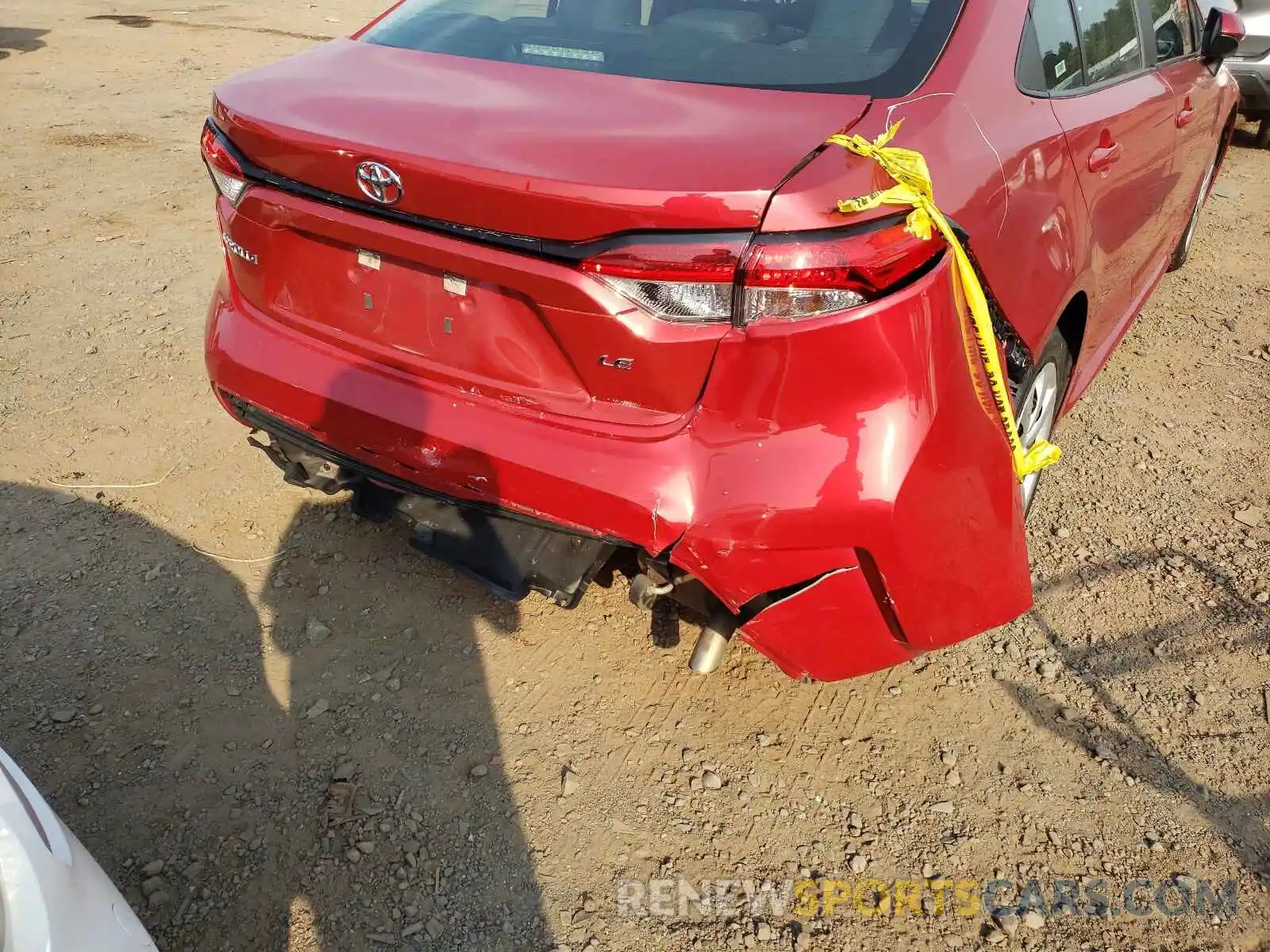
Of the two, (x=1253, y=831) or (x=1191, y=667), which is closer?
(x=1253, y=831)

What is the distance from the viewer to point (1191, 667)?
2.49 meters

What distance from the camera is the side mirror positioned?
139 inches

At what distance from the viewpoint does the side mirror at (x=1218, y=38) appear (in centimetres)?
353

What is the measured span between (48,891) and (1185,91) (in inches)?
152

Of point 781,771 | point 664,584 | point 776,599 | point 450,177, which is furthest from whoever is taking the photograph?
point 781,771

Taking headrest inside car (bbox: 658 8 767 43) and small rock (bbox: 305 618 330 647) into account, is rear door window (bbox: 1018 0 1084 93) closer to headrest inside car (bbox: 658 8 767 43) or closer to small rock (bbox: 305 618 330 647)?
headrest inside car (bbox: 658 8 767 43)

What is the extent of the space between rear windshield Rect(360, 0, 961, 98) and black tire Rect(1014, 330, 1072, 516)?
857 mm

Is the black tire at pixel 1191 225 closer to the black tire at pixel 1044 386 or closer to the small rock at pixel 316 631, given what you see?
the black tire at pixel 1044 386

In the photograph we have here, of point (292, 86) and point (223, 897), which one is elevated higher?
point (292, 86)

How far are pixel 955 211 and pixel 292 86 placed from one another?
56.3 inches

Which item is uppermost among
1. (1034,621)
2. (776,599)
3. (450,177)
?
(450,177)

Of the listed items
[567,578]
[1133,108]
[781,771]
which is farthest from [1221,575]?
[567,578]

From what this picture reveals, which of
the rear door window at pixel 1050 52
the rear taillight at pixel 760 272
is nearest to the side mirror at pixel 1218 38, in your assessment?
the rear door window at pixel 1050 52

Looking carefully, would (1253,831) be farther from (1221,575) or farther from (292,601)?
(292,601)
